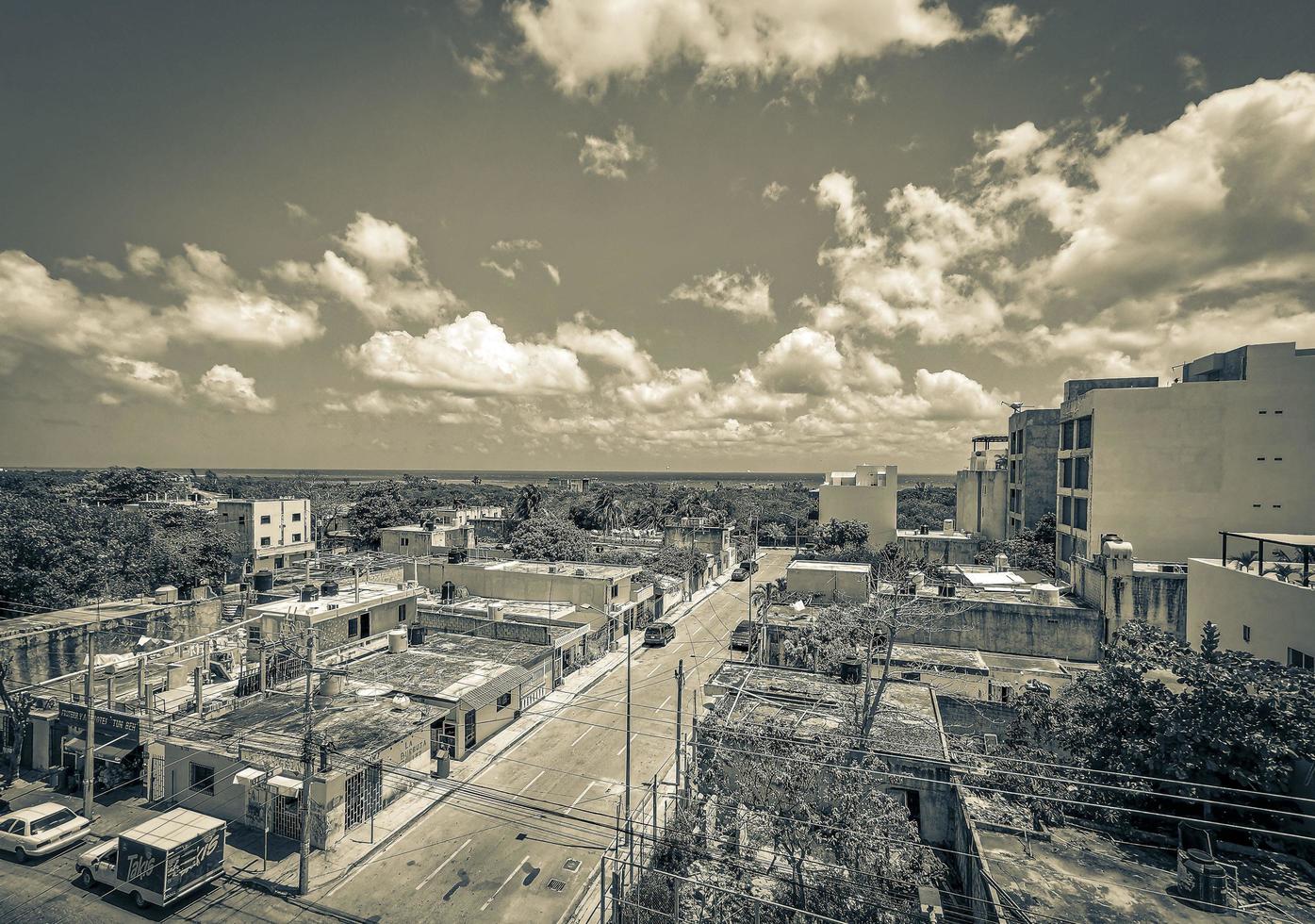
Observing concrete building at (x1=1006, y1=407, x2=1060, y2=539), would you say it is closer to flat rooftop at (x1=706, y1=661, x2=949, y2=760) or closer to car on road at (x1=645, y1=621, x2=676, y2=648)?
car on road at (x1=645, y1=621, x2=676, y2=648)

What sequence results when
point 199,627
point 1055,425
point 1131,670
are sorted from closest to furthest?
point 1131,670, point 199,627, point 1055,425

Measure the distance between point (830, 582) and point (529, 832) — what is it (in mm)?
Answer: 31147

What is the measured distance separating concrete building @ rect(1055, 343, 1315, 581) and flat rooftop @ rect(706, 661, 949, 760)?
88.8 feet

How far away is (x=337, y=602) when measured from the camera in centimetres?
4184

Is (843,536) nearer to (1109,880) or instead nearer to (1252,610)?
(1252,610)

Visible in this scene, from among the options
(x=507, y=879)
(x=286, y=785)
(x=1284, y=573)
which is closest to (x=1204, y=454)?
(x=1284, y=573)

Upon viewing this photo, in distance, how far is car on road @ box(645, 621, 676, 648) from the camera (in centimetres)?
5000

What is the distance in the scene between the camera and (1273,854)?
56.3ft

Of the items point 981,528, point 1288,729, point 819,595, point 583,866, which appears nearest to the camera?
point 1288,729

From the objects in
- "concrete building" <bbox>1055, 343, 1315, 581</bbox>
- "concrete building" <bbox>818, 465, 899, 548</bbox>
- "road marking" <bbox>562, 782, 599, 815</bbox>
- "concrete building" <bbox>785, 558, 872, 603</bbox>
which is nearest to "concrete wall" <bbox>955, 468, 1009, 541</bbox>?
"concrete building" <bbox>818, 465, 899, 548</bbox>

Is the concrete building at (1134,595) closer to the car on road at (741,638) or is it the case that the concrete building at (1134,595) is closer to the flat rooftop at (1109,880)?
the flat rooftop at (1109,880)

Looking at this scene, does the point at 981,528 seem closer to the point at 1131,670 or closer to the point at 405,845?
the point at 1131,670

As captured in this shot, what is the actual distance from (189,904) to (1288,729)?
34.5 m

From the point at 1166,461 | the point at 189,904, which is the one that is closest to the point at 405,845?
the point at 189,904
